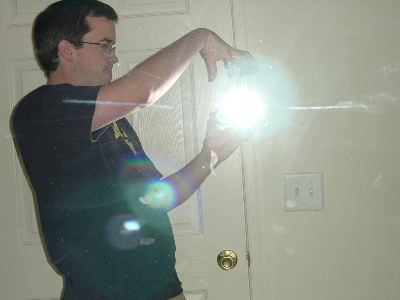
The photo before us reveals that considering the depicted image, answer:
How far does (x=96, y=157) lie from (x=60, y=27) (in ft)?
1.05

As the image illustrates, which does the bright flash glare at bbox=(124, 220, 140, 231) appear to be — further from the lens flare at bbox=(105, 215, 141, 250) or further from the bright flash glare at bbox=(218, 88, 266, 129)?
the bright flash glare at bbox=(218, 88, 266, 129)

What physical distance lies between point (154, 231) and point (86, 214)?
174 mm

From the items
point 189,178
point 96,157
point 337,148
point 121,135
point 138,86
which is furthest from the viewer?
point 337,148

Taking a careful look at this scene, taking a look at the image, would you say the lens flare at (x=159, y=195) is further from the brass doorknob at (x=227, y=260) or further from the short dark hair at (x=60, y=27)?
the short dark hair at (x=60, y=27)

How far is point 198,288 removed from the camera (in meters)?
1.46

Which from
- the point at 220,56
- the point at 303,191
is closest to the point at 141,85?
the point at 220,56

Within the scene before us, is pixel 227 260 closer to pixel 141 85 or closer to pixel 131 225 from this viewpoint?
pixel 131 225

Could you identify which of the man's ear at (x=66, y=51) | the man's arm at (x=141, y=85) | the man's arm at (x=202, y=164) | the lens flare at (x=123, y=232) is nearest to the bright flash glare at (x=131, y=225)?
the lens flare at (x=123, y=232)

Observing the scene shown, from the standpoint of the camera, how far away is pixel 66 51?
108cm

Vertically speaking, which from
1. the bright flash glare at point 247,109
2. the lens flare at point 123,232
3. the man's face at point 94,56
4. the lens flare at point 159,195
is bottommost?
the lens flare at point 123,232

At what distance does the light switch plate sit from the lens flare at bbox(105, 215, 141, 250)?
53 cm

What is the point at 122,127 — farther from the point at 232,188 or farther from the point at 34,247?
the point at 34,247

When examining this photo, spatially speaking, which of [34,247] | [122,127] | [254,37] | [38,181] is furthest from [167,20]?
[34,247]

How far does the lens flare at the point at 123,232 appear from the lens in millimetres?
1063
